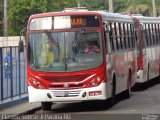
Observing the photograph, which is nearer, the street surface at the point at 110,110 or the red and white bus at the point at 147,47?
the street surface at the point at 110,110

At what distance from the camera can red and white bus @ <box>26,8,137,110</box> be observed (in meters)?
16.8

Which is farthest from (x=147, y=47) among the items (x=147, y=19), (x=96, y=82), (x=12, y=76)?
(x=96, y=82)

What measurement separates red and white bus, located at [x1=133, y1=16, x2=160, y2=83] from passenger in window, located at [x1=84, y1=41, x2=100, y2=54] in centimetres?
Answer: 835

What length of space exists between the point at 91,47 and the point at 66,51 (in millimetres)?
683

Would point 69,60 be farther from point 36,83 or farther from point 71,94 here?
point 36,83

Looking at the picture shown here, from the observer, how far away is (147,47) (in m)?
26.8

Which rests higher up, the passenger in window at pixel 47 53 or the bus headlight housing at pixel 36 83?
the passenger in window at pixel 47 53

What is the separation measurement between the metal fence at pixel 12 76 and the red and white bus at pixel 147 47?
21.8ft

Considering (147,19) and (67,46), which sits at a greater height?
(67,46)

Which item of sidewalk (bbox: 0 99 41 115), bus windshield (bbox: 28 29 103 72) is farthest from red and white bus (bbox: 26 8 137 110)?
sidewalk (bbox: 0 99 41 115)

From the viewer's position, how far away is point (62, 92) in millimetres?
16719

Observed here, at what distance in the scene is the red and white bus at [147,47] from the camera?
25.6 metres

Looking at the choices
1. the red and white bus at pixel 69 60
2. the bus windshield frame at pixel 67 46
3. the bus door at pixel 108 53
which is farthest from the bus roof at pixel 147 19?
the bus windshield frame at pixel 67 46

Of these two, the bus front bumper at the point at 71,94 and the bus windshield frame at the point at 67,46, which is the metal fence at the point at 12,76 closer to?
the bus windshield frame at the point at 67,46
